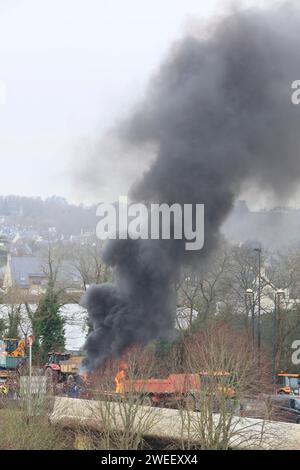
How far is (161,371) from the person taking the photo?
3453 cm

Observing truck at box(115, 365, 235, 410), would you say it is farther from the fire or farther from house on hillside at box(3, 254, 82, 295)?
house on hillside at box(3, 254, 82, 295)

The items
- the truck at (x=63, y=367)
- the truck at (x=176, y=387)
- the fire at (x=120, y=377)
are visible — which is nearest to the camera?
the truck at (x=176, y=387)

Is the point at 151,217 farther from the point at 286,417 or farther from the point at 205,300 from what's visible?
the point at 205,300

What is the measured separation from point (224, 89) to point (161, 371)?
42.8 ft

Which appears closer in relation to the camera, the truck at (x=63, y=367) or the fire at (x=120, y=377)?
the fire at (x=120, y=377)

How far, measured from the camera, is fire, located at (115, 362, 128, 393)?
25484 mm

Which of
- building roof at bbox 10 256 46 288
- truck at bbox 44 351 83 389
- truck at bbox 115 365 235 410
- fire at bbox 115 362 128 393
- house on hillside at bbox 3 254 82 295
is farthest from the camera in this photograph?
building roof at bbox 10 256 46 288

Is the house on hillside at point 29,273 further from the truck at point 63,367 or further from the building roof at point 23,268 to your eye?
the truck at point 63,367

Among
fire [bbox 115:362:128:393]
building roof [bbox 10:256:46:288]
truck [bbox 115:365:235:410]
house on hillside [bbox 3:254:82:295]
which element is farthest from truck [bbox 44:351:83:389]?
building roof [bbox 10:256:46:288]

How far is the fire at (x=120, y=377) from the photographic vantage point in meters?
25.5

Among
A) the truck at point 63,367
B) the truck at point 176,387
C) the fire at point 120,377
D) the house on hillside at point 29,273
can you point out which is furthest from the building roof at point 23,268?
the truck at point 176,387
